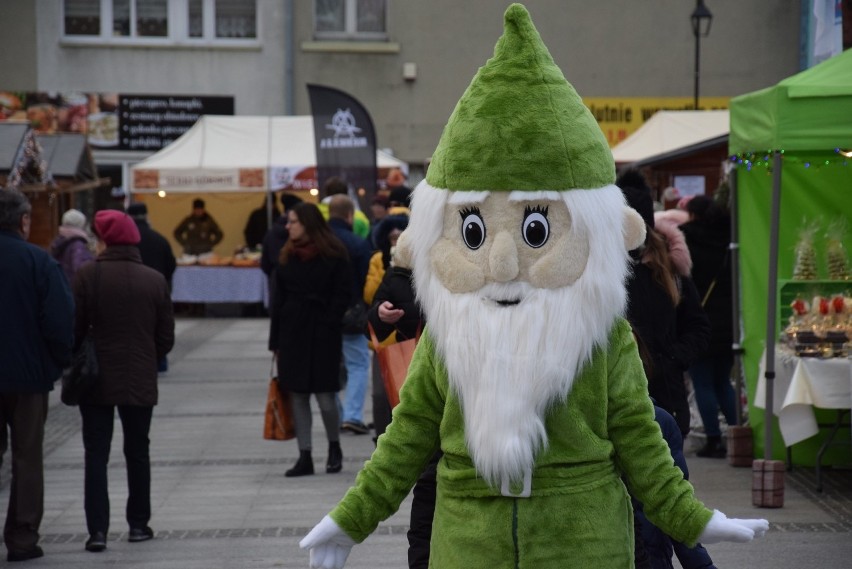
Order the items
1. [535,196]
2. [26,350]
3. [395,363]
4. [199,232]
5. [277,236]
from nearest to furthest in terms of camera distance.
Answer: [535,196] < [395,363] < [26,350] < [277,236] < [199,232]

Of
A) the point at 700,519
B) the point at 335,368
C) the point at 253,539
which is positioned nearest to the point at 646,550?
the point at 700,519

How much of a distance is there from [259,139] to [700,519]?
1984 centimetres

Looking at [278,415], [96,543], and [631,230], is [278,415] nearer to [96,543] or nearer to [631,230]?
[96,543]

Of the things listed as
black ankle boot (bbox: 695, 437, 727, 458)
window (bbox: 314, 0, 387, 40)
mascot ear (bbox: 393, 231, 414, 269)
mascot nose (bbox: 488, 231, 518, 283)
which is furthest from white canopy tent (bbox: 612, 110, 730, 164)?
mascot nose (bbox: 488, 231, 518, 283)

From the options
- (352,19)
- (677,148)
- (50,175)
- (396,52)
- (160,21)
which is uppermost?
(352,19)

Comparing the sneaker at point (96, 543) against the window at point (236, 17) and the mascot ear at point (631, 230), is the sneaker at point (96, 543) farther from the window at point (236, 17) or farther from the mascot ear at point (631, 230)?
the window at point (236, 17)

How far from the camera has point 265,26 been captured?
25797 mm

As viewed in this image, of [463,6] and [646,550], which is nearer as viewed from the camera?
[646,550]

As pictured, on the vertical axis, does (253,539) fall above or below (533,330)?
below

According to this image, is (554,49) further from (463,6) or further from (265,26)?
(265,26)

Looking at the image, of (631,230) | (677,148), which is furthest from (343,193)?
(631,230)

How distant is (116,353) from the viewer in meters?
6.87

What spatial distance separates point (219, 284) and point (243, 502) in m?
14.7

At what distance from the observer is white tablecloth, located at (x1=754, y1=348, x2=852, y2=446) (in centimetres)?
802
